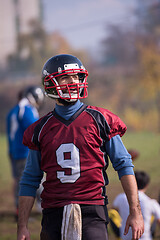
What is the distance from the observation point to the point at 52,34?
24.0 metres

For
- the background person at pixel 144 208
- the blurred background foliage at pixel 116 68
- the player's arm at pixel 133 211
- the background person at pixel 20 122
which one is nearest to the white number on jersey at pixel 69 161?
the player's arm at pixel 133 211

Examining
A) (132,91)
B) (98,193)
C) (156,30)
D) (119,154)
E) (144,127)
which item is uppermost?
(156,30)

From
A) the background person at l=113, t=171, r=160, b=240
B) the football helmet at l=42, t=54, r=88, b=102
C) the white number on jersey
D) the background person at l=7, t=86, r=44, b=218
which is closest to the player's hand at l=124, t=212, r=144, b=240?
the white number on jersey

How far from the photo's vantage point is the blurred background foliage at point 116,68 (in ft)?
63.2

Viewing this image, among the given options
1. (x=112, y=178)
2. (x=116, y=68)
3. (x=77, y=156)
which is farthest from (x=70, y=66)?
(x=116, y=68)

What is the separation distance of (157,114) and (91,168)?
52.7 ft

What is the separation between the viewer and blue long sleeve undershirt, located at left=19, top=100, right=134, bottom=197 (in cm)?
309

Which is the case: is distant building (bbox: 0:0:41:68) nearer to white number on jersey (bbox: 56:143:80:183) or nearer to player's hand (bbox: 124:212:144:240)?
white number on jersey (bbox: 56:143:80:183)

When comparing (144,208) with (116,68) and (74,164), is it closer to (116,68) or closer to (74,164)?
(74,164)

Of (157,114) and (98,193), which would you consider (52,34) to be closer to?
(157,114)

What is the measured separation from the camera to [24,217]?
10.5 ft

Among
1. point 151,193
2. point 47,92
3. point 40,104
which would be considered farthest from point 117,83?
point 47,92

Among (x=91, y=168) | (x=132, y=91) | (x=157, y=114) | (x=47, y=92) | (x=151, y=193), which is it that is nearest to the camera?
(x=91, y=168)

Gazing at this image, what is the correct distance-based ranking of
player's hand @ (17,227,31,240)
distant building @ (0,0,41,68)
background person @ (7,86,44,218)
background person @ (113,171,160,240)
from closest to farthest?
player's hand @ (17,227,31,240)
background person @ (113,171,160,240)
background person @ (7,86,44,218)
distant building @ (0,0,41,68)
